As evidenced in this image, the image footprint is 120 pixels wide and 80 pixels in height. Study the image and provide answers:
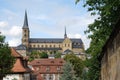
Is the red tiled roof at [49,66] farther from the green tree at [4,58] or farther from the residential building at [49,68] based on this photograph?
the green tree at [4,58]

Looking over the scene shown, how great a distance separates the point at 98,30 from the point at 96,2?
10.5ft

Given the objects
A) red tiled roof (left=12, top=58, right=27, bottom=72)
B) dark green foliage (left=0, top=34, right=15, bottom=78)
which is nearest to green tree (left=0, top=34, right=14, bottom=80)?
dark green foliage (left=0, top=34, right=15, bottom=78)

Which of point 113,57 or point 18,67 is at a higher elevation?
Answer: point 113,57

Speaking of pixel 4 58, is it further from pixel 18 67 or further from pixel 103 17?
pixel 103 17

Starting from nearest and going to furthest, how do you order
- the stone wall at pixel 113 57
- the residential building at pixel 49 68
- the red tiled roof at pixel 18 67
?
the stone wall at pixel 113 57 → the red tiled roof at pixel 18 67 → the residential building at pixel 49 68

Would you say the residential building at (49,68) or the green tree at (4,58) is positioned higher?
the green tree at (4,58)

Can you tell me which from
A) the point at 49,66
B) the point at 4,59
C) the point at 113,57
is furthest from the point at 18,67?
the point at 49,66

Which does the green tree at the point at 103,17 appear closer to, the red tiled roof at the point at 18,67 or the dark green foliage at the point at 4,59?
the dark green foliage at the point at 4,59

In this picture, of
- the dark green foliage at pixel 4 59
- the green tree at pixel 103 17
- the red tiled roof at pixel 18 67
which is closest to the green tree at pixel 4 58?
the dark green foliage at pixel 4 59

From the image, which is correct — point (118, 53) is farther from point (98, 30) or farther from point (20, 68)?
point (20, 68)

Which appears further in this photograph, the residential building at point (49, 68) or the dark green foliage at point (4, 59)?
the residential building at point (49, 68)

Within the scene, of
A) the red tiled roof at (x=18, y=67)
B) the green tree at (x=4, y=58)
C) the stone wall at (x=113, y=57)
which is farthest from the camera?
the red tiled roof at (x=18, y=67)

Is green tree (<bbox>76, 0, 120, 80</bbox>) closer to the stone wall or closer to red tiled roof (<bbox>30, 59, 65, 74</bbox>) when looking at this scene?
the stone wall

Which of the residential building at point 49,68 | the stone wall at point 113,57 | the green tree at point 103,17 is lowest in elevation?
the residential building at point 49,68
